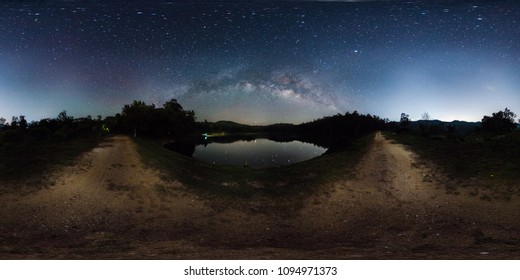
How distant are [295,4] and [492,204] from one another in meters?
10.4

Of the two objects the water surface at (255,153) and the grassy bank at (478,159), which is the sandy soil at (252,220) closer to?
the grassy bank at (478,159)

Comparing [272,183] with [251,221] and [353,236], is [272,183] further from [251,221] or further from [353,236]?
[353,236]

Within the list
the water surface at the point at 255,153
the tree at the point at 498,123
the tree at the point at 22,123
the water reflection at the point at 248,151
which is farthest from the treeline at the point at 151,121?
the tree at the point at 498,123

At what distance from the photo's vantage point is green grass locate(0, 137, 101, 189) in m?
14.5

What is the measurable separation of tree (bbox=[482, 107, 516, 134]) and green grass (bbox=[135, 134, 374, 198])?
27.2 ft

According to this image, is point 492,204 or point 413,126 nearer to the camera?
point 492,204

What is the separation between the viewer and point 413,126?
22672 millimetres

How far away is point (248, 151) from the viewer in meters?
32.5

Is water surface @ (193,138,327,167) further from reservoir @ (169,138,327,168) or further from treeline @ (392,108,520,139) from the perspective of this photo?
treeline @ (392,108,520,139)

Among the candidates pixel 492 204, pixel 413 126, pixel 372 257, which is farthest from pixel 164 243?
pixel 413 126

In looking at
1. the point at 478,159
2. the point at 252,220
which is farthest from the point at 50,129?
the point at 478,159

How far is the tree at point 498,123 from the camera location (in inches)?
804

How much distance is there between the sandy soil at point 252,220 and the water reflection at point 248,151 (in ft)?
30.4

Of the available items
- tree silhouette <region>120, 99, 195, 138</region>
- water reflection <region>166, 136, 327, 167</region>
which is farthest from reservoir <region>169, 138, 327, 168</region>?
tree silhouette <region>120, 99, 195, 138</region>
